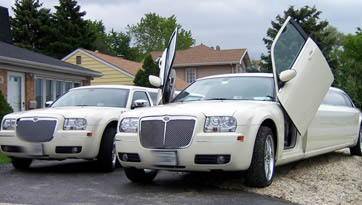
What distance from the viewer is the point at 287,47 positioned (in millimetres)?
6887

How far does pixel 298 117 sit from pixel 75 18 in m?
43.3

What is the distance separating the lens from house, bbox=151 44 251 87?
39.2 m

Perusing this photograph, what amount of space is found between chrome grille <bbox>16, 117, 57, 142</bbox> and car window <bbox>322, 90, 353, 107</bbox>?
4.77 meters

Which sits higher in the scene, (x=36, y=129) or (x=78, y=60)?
(x=78, y=60)

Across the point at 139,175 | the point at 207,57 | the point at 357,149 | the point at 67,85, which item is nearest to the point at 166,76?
the point at 139,175

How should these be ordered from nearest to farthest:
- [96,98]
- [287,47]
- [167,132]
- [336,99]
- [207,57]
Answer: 1. [167,132]
2. [287,47]
3. [96,98]
4. [336,99]
5. [207,57]

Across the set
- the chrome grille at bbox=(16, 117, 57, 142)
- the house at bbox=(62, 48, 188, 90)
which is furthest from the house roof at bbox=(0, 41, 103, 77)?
the chrome grille at bbox=(16, 117, 57, 142)

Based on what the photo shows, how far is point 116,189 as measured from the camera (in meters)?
6.11

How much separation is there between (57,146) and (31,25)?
42.4 m

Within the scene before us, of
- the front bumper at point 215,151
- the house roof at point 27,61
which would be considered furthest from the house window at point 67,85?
the front bumper at point 215,151

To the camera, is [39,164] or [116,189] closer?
[116,189]

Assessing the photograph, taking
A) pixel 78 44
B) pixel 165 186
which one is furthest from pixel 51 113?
pixel 78 44

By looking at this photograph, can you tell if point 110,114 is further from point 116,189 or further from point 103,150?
point 116,189

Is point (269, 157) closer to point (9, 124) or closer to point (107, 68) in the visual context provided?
point (9, 124)
